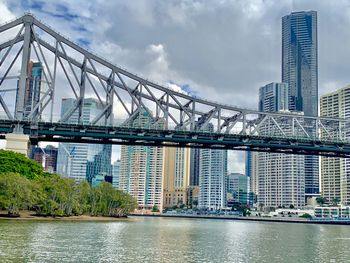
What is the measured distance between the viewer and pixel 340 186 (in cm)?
17500

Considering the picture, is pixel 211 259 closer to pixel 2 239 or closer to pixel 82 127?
pixel 2 239

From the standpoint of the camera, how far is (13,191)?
173ft

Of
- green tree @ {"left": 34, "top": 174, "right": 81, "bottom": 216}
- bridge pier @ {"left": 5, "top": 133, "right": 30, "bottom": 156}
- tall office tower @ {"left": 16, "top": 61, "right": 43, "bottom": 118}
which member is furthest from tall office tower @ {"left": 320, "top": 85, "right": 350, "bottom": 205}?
bridge pier @ {"left": 5, "top": 133, "right": 30, "bottom": 156}

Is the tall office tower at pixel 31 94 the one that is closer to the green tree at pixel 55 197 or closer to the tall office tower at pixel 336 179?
the green tree at pixel 55 197

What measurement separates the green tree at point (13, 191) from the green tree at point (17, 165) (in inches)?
142

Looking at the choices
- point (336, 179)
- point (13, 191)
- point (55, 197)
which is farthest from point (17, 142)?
point (336, 179)

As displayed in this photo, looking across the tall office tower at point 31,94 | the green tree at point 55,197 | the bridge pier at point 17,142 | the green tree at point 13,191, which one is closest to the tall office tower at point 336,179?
the tall office tower at point 31,94

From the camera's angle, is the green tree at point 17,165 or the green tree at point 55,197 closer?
the green tree at point 17,165

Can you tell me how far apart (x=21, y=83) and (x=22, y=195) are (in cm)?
1509

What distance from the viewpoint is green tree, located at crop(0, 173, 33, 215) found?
173 ft

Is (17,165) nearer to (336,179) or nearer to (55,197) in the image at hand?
(55,197)

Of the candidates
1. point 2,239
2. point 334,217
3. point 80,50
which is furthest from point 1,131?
point 334,217

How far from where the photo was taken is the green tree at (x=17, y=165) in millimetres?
57562

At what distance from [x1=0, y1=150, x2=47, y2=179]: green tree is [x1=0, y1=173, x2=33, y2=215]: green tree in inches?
142
